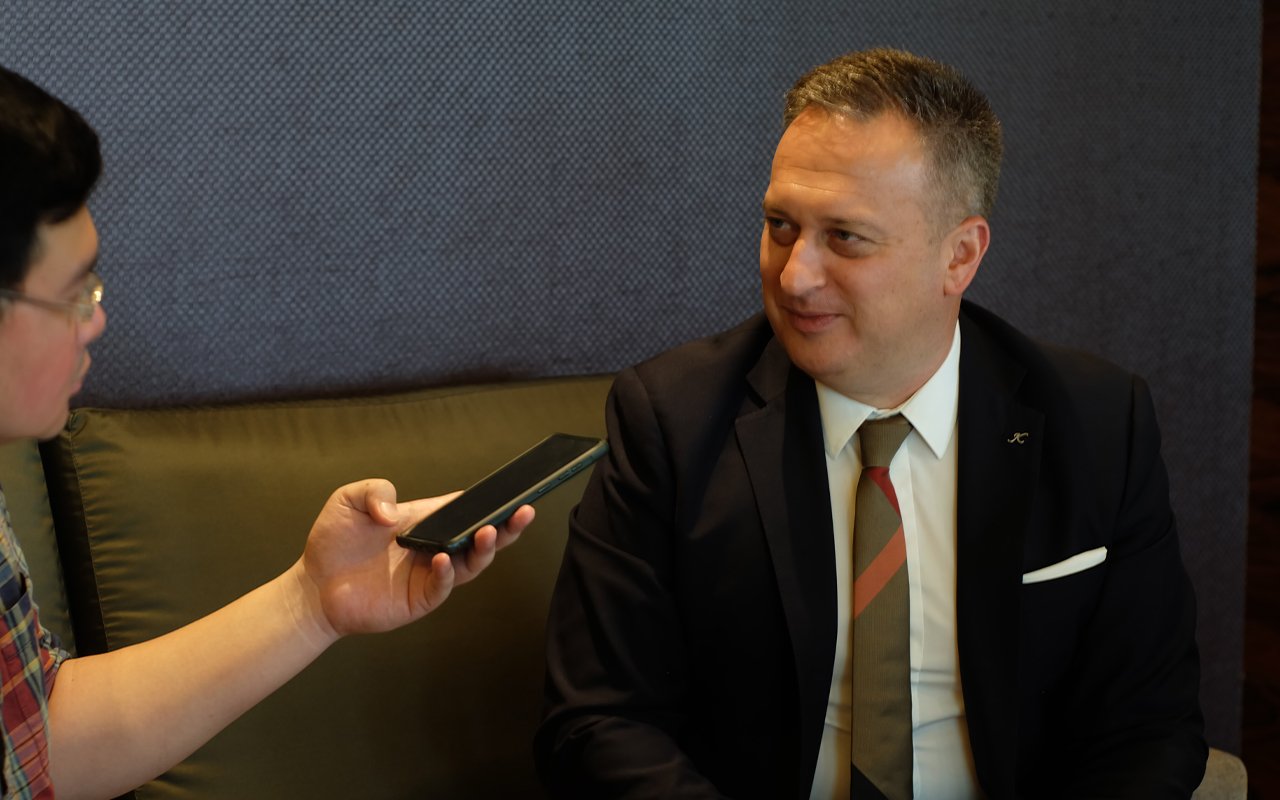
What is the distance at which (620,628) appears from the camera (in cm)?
148

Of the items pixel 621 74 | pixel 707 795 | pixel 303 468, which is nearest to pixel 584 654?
pixel 707 795

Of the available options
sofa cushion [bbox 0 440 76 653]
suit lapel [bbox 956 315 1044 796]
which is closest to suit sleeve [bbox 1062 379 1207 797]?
suit lapel [bbox 956 315 1044 796]

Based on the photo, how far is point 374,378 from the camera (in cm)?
187

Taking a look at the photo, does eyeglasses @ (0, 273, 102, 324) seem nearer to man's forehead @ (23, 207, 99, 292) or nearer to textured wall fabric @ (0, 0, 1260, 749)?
man's forehead @ (23, 207, 99, 292)

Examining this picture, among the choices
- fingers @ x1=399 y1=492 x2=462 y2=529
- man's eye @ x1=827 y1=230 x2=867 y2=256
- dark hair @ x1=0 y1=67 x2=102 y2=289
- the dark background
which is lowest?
the dark background

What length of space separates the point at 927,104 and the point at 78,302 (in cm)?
90

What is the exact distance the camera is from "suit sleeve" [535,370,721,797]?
1454mm

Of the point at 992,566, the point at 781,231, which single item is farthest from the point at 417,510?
the point at 992,566

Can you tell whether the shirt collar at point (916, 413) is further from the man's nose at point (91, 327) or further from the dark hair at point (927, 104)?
the man's nose at point (91, 327)

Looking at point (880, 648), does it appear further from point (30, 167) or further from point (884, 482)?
point (30, 167)

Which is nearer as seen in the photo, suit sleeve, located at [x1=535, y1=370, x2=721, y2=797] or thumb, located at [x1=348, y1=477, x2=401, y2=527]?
thumb, located at [x1=348, y1=477, x2=401, y2=527]

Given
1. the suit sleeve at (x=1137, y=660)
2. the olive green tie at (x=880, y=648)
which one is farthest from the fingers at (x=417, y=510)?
the suit sleeve at (x=1137, y=660)

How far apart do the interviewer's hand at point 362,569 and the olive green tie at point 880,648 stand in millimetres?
488

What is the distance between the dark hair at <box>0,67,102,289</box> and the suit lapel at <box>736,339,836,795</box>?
0.78 m
